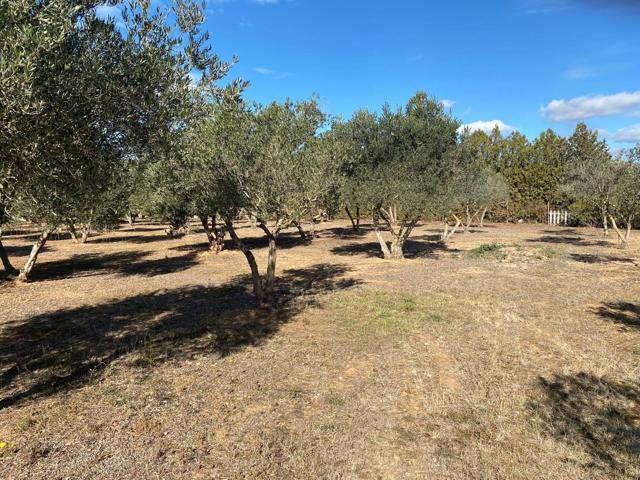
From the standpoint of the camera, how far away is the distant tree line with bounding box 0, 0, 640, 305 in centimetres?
595

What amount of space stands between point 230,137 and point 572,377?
1162 cm

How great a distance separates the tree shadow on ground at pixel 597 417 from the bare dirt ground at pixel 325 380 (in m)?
0.04

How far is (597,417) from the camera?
27.2 ft

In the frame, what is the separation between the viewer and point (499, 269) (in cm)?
2467

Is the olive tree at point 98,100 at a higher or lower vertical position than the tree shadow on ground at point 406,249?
higher

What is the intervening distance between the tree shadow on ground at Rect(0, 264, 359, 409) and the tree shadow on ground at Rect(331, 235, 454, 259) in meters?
12.9

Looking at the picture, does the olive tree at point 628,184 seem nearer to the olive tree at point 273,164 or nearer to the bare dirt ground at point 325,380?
the bare dirt ground at point 325,380

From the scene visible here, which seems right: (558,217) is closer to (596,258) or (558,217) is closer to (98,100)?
(596,258)

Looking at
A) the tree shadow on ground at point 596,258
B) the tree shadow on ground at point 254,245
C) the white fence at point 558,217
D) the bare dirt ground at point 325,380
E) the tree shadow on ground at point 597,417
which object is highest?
the white fence at point 558,217

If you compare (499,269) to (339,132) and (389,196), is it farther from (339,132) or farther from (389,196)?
(339,132)

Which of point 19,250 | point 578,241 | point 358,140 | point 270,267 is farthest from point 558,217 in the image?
point 19,250

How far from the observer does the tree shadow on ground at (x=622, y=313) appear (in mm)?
14289

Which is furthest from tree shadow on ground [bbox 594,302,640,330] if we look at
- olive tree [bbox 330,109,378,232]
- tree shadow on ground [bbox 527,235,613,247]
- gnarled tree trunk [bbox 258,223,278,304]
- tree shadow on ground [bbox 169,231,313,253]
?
tree shadow on ground [bbox 169,231,313,253]

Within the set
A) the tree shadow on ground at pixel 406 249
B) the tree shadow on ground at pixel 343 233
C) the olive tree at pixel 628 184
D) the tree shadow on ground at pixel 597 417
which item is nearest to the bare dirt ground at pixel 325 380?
the tree shadow on ground at pixel 597 417
